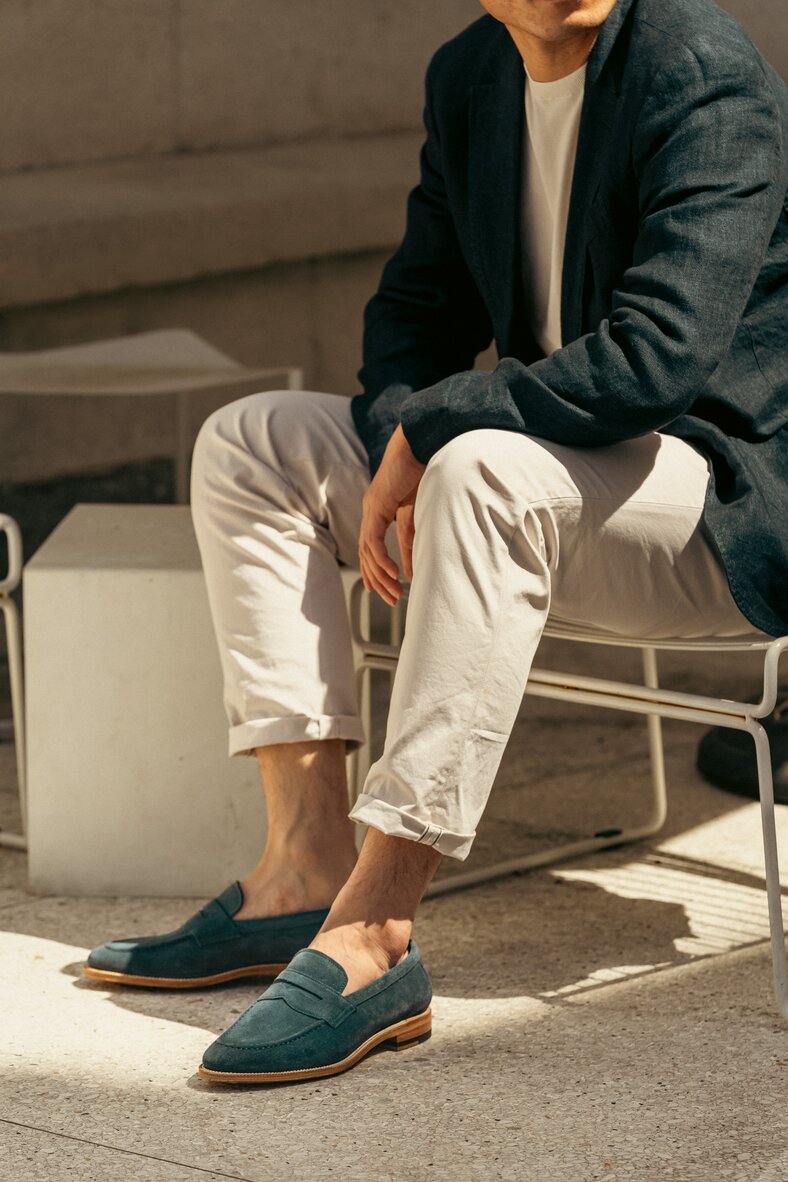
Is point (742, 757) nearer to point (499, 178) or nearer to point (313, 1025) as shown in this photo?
point (499, 178)

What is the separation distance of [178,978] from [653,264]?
1.06 m

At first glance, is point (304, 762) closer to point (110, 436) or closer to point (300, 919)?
point (300, 919)

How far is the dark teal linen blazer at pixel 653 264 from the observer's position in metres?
2.10

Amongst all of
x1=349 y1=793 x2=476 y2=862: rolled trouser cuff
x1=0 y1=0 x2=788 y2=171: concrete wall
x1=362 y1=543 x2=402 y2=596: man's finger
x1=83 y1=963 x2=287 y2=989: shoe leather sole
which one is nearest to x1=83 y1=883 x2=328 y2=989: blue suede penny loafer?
x1=83 y1=963 x2=287 y2=989: shoe leather sole

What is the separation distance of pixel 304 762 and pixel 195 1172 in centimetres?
65

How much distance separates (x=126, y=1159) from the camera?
1.83 metres

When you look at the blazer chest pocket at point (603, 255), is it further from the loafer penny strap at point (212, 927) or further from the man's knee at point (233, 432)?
the loafer penny strap at point (212, 927)

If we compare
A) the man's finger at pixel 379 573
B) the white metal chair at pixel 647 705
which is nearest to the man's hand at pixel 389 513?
the man's finger at pixel 379 573

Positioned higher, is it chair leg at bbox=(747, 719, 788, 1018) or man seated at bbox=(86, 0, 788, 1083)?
man seated at bbox=(86, 0, 788, 1083)

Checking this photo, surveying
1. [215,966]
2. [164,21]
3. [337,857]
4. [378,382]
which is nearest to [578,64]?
[378,382]

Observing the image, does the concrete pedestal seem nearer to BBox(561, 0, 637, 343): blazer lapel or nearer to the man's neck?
BBox(561, 0, 637, 343): blazer lapel

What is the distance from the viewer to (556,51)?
2.27 m

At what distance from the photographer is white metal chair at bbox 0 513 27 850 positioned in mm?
2738

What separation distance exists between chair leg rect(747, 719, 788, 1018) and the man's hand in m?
0.48
